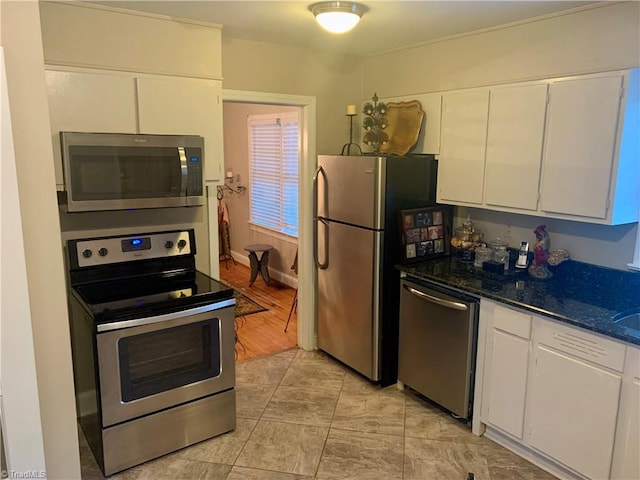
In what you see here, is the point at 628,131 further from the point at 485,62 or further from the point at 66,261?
the point at 66,261

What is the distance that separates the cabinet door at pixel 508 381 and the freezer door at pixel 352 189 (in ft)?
3.38

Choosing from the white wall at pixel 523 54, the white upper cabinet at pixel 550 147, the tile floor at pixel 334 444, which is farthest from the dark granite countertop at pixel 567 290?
the white wall at pixel 523 54

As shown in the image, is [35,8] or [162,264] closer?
[35,8]

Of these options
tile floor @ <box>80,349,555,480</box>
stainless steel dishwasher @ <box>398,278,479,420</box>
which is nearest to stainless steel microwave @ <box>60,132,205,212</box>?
tile floor @ <box>80,349,555,480</box>

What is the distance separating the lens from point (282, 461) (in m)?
2.66

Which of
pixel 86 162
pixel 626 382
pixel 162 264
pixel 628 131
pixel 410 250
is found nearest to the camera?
pixel 626 382

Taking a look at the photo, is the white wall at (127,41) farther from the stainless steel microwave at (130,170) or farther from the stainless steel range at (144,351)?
the stainless steel range at (144,351)

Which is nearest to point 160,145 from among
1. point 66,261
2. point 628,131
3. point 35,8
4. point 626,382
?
point 66,261

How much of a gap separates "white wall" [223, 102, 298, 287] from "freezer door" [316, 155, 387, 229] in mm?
2342

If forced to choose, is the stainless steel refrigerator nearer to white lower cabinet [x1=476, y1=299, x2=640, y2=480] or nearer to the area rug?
white lower cabinet [x1=476, y1=299, x2=640, y2=480]

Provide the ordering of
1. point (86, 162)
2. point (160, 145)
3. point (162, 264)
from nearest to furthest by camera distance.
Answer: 1. point (86, 162)
2. point (160, 145)
3. point (162, 264)

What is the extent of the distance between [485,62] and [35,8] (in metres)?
2.48

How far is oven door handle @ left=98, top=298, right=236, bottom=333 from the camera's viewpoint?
7.72ft

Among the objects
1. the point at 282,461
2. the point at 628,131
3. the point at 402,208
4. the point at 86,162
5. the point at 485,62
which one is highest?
the point at 485,62
